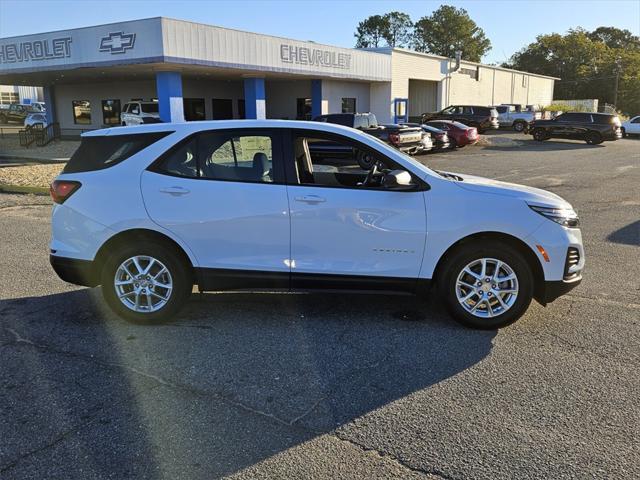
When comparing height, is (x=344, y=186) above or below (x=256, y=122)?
below

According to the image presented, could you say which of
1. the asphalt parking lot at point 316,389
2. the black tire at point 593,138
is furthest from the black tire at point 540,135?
the asphalt parking lot at point 316,389

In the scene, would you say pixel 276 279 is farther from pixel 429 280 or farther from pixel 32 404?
pixel 32 404

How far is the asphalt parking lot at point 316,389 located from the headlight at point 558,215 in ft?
3.01

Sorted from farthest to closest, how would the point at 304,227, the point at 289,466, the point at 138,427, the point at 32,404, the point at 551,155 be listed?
the point at 551,155
the point at 304,227
the point at 32,404
the point at 138,427
the point at 289,466

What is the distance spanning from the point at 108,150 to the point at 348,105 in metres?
30.4

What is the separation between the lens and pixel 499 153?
84.1 ft

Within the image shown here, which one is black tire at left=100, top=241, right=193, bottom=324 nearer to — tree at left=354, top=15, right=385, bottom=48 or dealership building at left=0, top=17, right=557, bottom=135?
dealership building at left=0, top=17, right=557, bottom=135

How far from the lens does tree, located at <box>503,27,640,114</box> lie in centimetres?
7238

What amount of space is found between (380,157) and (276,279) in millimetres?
1380

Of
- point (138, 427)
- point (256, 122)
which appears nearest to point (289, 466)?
point (138, 427)

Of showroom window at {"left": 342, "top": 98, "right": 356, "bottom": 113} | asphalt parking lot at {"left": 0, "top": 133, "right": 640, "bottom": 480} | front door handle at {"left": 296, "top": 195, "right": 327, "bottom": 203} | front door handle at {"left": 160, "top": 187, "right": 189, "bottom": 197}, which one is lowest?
asphalt parking lot at {"left": 0, "top": 133, "right": 640, "bottom": 480}

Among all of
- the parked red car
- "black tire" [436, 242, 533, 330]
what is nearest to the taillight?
"black tire" [436, 242, 533, 330]

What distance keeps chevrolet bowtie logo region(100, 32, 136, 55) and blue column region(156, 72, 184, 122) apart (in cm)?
178

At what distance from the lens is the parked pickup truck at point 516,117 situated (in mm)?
39969
